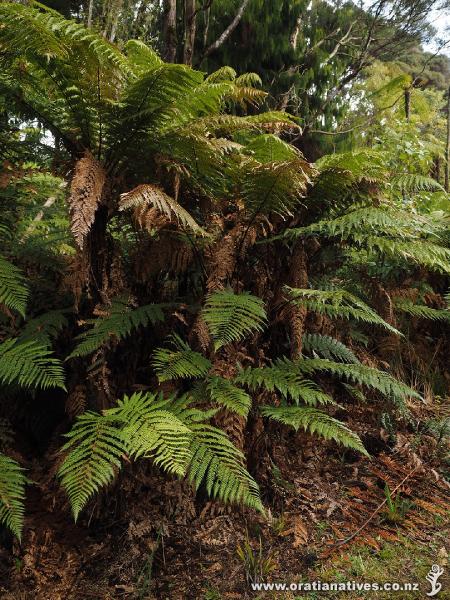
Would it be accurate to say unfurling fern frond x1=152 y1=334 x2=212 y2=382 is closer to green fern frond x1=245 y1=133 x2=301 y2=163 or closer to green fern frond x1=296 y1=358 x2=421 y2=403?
green fern frond x1=296 y1=358 x2=421 y2=403

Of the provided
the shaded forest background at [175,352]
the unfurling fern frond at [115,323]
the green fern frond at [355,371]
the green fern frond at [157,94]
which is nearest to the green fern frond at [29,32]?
the shaded forest background at [175,352]

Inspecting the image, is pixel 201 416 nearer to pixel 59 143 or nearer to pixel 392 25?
pixel 59 143

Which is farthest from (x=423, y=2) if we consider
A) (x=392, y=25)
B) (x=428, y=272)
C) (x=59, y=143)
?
(x=59, y=143)

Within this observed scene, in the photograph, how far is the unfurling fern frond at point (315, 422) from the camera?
5.30 ft

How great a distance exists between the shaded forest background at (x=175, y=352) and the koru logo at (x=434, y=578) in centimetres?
17

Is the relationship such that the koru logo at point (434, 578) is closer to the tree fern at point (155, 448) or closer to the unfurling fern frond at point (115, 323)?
the tree fern at point (155, 448)

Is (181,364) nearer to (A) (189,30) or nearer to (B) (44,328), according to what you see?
(B) (44,328)

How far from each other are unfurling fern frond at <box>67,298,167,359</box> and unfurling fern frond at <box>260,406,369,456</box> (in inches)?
24.4

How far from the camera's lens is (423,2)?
7.19 meters

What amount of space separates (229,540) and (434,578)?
29.4 inches

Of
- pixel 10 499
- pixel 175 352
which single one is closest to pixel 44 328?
pixel 175 352

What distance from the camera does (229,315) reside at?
64.1 inches

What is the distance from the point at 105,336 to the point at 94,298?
30 cm

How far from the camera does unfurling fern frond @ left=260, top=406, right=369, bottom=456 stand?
1615 millimetres
